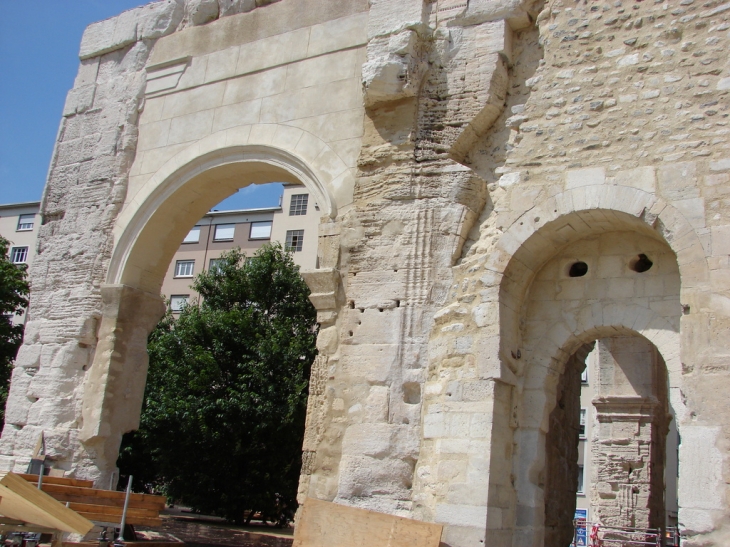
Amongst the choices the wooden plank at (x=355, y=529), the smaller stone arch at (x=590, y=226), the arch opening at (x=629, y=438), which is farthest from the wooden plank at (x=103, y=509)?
the arch opening at (x=629, y=438)

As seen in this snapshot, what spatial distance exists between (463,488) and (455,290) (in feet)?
5.16

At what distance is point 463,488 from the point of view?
5641 millimetres

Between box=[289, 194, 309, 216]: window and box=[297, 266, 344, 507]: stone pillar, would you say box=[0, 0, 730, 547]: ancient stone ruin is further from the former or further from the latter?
box=[289, 194, 309, 216]: window

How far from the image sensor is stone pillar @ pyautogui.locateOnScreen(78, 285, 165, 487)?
834 centimetres

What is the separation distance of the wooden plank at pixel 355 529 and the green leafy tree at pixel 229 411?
7526 mm

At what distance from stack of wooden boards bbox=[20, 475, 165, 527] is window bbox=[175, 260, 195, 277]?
2053 centimetres

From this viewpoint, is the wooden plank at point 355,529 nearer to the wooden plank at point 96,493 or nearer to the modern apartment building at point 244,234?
the wooden plank at point 96,493

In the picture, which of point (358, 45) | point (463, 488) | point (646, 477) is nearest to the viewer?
point (463, 488)

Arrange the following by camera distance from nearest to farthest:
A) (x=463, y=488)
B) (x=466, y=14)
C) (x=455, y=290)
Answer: (x=463, y=488) → (x=455, y=290) → (x=466, y=14)

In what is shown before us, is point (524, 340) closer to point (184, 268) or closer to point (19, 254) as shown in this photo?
point (184, 268)

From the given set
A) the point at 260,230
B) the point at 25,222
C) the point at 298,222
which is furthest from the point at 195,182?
the point at 25,222

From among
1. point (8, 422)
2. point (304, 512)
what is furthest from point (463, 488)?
point (8, 422)

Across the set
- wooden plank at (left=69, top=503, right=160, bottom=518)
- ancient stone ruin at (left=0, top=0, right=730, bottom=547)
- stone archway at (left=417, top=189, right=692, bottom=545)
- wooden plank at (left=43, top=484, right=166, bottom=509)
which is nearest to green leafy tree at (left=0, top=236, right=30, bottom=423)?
ancient stone ruin at (left=0, top=0, right=730, bottom=547)

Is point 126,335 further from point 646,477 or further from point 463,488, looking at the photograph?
point 646,477
